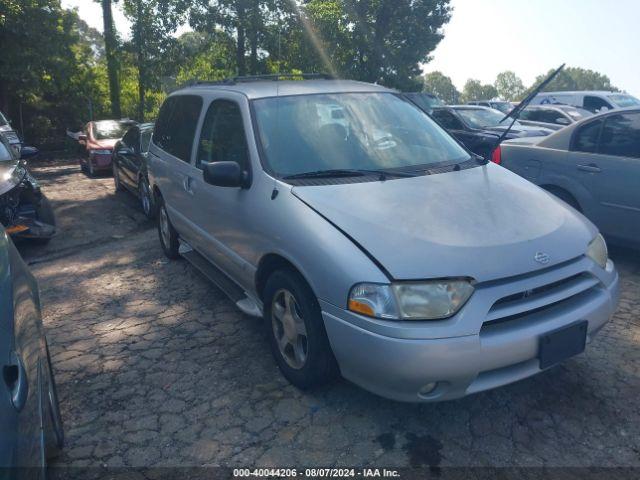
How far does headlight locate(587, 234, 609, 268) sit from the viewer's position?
10.1 ft

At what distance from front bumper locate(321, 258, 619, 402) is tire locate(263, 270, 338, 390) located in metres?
0.17

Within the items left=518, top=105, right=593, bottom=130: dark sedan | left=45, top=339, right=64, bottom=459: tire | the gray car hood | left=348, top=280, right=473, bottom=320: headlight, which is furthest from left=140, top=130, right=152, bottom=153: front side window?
left=518, top=105, right=593, bottom=130: dark sedan

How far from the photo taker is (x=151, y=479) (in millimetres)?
2611

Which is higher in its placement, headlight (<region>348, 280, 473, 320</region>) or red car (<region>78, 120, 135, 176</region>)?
headlight (<region>348, 280, 473, 320</region>)

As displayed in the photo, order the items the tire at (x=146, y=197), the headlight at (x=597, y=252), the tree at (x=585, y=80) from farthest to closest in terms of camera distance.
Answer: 1. the tree at (x=585, y=80)
2. the tire at (x=146, y=197)
3. the headlight at (x=597, y=252)

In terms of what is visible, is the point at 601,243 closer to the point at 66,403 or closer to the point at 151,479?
the point at 151,479

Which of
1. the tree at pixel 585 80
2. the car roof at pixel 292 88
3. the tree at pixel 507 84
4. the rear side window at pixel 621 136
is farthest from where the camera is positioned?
the tree at pixel 507 84

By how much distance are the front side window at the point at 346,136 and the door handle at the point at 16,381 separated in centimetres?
193

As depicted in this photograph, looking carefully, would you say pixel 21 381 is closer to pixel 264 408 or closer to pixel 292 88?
pixel 264 408

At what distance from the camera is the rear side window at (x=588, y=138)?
5.30 meters

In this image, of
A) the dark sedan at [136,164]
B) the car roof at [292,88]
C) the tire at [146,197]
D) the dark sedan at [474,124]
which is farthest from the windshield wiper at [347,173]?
the dark sedan at [474,124]

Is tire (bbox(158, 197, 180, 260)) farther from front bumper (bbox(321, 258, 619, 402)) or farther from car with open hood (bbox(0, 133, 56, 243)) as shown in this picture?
front bumper (bbox(321, 258, 619, 402))

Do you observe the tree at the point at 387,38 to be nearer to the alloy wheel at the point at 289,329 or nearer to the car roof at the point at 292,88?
the car roof at the point at 292,88

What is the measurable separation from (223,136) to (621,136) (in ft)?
12.2
